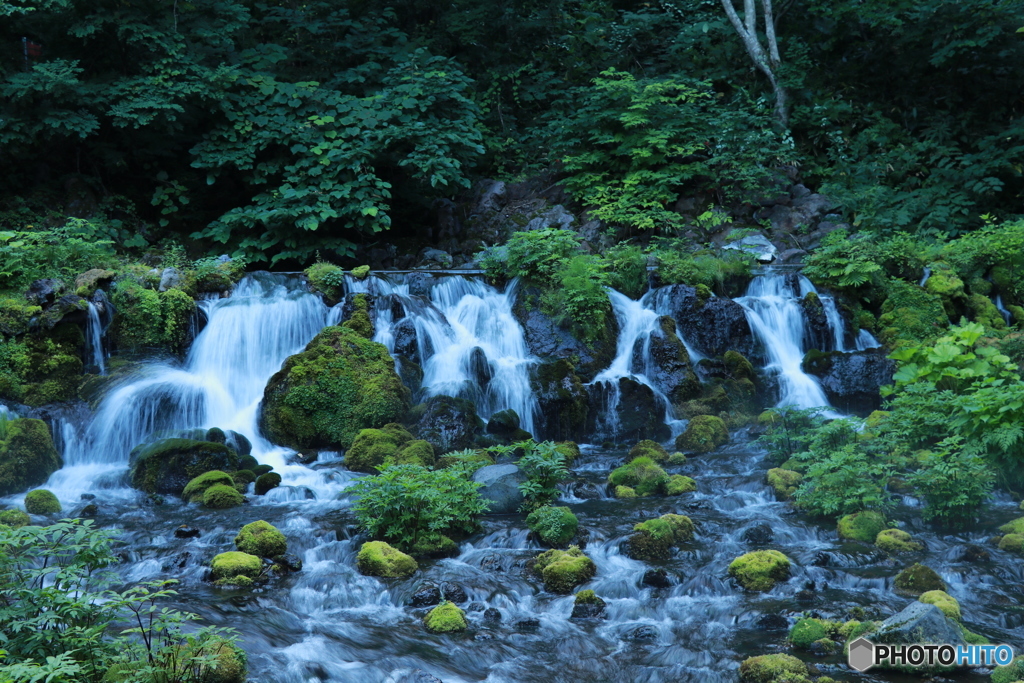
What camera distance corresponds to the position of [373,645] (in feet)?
18.1

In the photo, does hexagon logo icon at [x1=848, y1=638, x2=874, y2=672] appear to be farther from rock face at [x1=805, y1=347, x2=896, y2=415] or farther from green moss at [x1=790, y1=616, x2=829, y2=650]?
rock face at [x1=805, y1=347, x2=896, y2=415]

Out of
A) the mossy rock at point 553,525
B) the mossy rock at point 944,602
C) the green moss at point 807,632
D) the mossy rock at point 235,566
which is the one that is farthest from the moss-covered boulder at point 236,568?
the mossy rock at point 944,602

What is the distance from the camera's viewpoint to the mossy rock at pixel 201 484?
340 inches

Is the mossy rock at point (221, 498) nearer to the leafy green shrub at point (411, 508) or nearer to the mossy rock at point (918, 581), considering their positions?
the leafy green shrub at point (411, 508)

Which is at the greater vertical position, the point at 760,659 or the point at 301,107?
the point at 301,107

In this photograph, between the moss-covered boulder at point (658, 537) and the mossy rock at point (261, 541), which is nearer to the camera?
the mossy rock at point (261, 541)

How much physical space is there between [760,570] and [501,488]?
294cm

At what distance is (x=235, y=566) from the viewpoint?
650cm

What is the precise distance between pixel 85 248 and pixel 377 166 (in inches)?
289

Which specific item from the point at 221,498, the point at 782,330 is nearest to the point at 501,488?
the point at 221,498

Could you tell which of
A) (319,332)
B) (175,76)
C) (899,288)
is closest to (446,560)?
(319,332)

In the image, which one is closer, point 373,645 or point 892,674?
point 892,674

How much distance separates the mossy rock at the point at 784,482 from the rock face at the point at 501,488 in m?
2.80

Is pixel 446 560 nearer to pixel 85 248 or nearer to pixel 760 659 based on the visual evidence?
pixel 760 659
